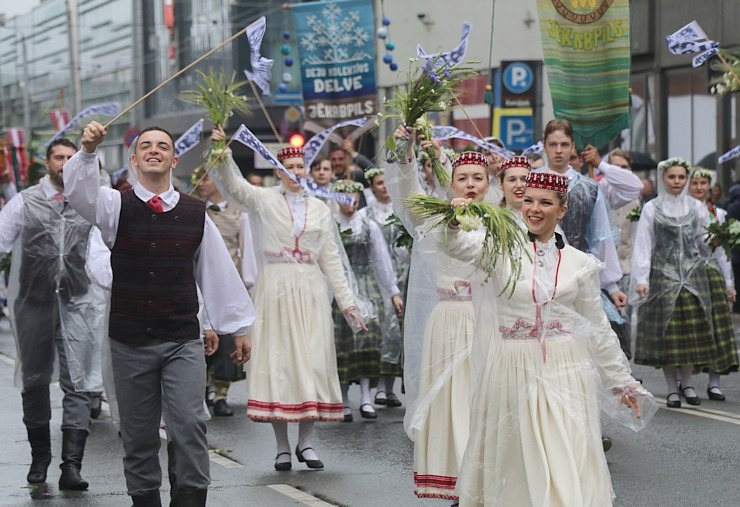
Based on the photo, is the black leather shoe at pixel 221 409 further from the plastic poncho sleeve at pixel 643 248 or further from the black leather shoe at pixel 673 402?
the black leather shoe at pixel 673 402

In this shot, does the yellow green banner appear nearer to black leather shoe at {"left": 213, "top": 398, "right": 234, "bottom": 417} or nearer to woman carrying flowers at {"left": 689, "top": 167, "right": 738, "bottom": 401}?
woman carrying flowers at {"left": 689, "top": 167, "right": 738, "bottom": 401}

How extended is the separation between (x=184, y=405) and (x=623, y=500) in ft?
8.74

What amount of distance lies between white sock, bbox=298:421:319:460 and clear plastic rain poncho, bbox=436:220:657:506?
2.94 metres

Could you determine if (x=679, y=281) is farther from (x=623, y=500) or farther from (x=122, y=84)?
(x=122, y=84)

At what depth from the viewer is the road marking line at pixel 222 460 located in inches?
375

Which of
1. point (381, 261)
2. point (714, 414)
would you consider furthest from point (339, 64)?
point (714, 414)

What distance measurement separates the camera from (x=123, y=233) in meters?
6.97

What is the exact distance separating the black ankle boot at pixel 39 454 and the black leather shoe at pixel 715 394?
5.99m

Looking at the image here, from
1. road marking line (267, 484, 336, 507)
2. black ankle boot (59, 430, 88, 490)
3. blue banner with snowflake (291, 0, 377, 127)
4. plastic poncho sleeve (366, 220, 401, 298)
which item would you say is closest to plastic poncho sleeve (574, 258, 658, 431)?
road marking line (267, 484, 336, 507)

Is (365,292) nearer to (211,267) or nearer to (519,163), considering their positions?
(519,163)

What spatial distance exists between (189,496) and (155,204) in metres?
1.36

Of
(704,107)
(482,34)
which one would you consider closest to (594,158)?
(704,107)

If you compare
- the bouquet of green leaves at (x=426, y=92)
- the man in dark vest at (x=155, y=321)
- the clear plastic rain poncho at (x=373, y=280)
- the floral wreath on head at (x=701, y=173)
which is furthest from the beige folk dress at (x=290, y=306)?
the floral wreath on head at (x=701, y=173)

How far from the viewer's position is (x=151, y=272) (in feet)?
22.9
